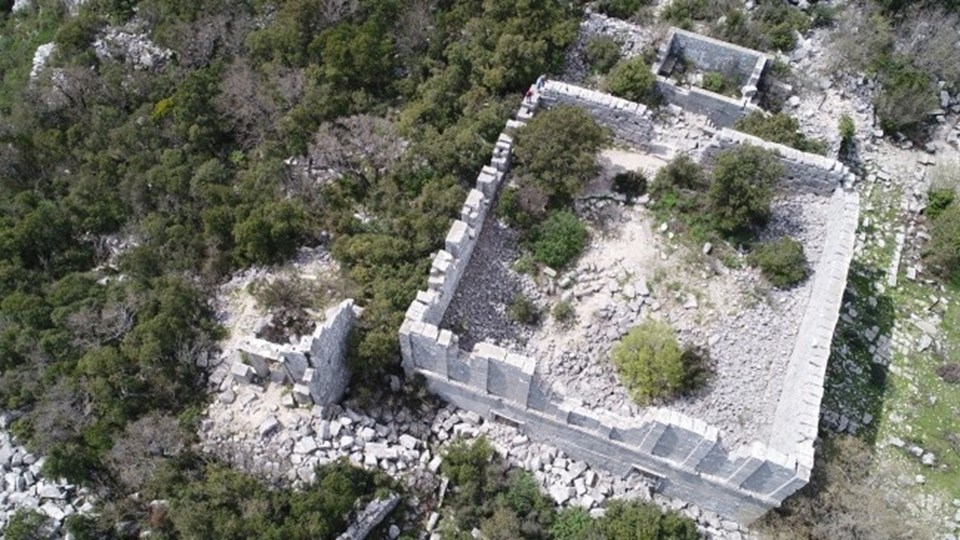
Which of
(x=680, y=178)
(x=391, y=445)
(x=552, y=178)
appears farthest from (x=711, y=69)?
(x=391, y=445)

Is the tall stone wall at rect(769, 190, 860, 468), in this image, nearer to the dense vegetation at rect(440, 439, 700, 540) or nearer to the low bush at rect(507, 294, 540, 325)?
the dense vegetation at rect(440, 439, 700, 540)

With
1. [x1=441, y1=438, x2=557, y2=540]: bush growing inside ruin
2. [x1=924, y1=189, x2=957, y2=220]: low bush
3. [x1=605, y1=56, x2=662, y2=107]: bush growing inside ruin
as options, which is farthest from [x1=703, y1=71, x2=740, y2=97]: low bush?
[x1=441, y1=438, x2=557, y2=540]: bush growing inside ruin

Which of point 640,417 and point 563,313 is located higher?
point 563,313

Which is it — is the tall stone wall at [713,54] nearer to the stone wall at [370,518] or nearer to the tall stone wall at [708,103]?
the tall stone wall at [708,103]

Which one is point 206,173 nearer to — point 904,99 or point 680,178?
point 680,178

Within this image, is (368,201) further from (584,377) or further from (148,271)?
(584,377)

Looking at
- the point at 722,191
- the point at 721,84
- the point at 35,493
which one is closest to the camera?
the point at 35,493

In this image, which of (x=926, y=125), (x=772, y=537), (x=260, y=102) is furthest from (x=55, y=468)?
(x=926, y=125)
